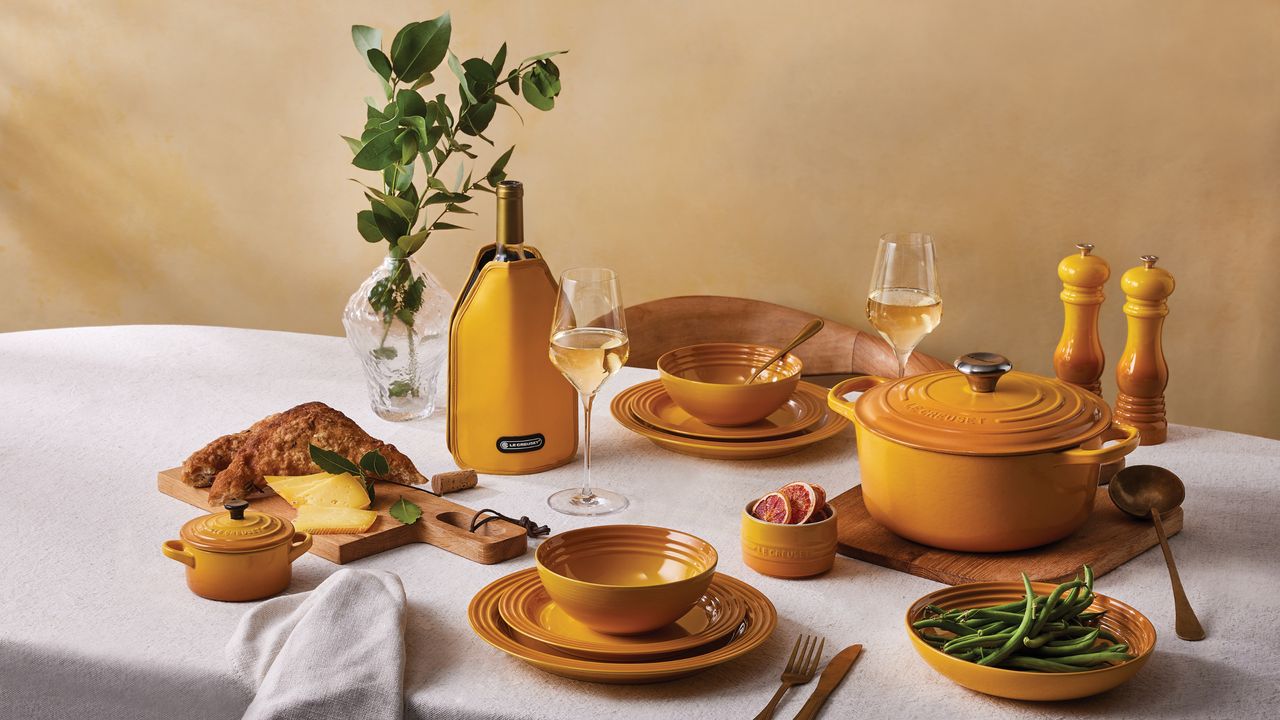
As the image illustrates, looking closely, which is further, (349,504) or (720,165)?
(720,165)

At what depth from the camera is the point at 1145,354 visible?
1.40m

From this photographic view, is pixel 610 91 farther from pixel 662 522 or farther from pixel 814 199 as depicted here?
pixel 662 522

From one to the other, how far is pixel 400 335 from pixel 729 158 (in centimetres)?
132

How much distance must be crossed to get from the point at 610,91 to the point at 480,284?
4.84ft

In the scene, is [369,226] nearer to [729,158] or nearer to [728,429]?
[728,429]

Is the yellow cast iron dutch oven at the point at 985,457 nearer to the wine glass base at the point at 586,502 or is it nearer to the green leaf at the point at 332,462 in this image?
the wine glass base at the point at 586,502

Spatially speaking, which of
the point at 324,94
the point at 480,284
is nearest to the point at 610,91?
the point at 324,94

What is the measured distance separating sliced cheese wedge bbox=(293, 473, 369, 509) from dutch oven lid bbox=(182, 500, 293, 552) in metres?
0.13

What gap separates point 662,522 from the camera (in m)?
1.22

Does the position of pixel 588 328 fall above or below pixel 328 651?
above

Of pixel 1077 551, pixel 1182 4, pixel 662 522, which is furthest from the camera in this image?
pixel 1182 4

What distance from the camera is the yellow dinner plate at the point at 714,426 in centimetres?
141

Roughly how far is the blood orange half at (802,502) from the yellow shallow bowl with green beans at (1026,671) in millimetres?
153

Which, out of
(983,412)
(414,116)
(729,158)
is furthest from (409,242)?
(729,158)
